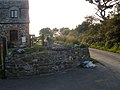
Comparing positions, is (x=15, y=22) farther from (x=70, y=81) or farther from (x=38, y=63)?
(x=70, y=81)

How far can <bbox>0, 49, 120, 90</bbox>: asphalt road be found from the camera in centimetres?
1510

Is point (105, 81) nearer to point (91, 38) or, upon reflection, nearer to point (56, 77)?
point (56, 77)

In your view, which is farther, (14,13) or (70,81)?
(14,13)

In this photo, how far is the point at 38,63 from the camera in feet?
62.7

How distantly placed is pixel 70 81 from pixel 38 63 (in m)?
3.30

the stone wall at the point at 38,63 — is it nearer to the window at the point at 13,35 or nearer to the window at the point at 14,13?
the window at the point at 13,35

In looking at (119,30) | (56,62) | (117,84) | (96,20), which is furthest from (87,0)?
(117,84)

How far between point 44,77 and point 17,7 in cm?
2326

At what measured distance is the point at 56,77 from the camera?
1805 centimetres

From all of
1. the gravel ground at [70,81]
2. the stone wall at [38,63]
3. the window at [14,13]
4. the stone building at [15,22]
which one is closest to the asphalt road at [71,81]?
the gravel ground at [70,81]

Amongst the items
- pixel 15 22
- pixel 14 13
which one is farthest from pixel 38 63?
pixel 14 13

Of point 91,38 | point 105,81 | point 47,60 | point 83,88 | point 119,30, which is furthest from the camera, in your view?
point 91,38

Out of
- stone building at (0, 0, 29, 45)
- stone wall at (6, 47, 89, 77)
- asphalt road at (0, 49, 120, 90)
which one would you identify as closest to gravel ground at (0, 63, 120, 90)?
asphalt road at (0, 49, 120, 90)

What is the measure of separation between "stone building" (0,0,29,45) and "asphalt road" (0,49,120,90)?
20010mm
